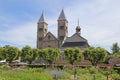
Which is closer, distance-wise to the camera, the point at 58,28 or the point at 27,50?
the point at 27,50

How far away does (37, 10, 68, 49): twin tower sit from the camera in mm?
71438

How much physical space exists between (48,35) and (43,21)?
5.65 m

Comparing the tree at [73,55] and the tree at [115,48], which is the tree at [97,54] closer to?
the tree at [73,55]

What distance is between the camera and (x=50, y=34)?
72250 millimetres

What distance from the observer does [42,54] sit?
48.7 meters

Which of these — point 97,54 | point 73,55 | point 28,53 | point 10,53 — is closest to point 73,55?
point 73,55

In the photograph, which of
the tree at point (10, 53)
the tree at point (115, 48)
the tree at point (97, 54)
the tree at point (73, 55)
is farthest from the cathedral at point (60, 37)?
the tree at point (10, 53)

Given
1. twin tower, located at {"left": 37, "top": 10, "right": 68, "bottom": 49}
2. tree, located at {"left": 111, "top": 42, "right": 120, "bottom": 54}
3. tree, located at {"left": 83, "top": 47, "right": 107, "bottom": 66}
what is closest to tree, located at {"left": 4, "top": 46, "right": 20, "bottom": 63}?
tree, located at {"left": 83, "top": 47, "right": 107, "bottom": 66}

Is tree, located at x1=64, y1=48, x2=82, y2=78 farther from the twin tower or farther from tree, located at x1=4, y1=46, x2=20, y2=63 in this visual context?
the twin tower

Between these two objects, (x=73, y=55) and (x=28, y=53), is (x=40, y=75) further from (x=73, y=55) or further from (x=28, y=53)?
(x=28, y=53)

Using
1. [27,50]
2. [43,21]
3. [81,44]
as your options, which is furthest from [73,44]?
[27,50]

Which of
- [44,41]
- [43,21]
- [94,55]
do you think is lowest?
[94,55]

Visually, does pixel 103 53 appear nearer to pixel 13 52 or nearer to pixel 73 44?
pixel 13 52

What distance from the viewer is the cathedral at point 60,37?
224 ft
